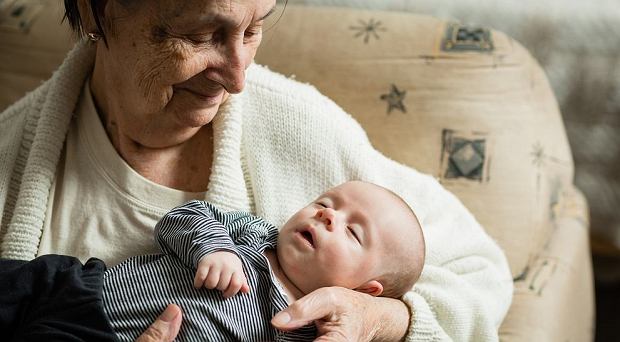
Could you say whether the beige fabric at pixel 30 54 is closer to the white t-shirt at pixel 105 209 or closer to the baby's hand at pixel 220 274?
the white t-shirt at pixel 105 209

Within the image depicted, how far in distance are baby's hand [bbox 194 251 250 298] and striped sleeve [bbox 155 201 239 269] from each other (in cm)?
2

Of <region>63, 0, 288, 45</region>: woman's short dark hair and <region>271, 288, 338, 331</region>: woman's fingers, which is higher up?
<region>63, 0, 288, 45</region>: woman's short dark hair

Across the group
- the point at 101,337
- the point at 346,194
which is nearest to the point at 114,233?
the point at 101,337

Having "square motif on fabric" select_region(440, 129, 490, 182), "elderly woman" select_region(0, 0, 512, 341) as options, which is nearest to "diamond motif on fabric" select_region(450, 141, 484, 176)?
"square motif on fabric" select_region(440, 129, 490, 182)

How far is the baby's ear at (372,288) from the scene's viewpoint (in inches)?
56.6

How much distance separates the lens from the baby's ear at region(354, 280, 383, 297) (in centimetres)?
144

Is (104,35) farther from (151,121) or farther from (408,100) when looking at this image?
(408,100)

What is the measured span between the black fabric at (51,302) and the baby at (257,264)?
0.05ft

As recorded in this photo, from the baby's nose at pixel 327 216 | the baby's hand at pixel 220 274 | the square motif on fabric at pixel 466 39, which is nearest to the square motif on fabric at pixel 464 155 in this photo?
the square motif on fabric at pixel 466 39

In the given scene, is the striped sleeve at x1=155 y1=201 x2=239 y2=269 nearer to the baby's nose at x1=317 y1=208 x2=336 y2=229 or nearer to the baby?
the baby

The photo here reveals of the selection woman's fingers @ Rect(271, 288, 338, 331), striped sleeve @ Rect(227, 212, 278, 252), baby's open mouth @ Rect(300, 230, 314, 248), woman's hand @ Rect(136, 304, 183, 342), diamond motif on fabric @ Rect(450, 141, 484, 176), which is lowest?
diamond motif on fabric @ Rect(450, 141, 484, 176)

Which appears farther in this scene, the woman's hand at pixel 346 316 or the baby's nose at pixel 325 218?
the baby's nose at pixel 325 218

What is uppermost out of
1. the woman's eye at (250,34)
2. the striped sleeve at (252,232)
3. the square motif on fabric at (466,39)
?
the woman's eye at (250,34)

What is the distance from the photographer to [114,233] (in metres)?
1.53
